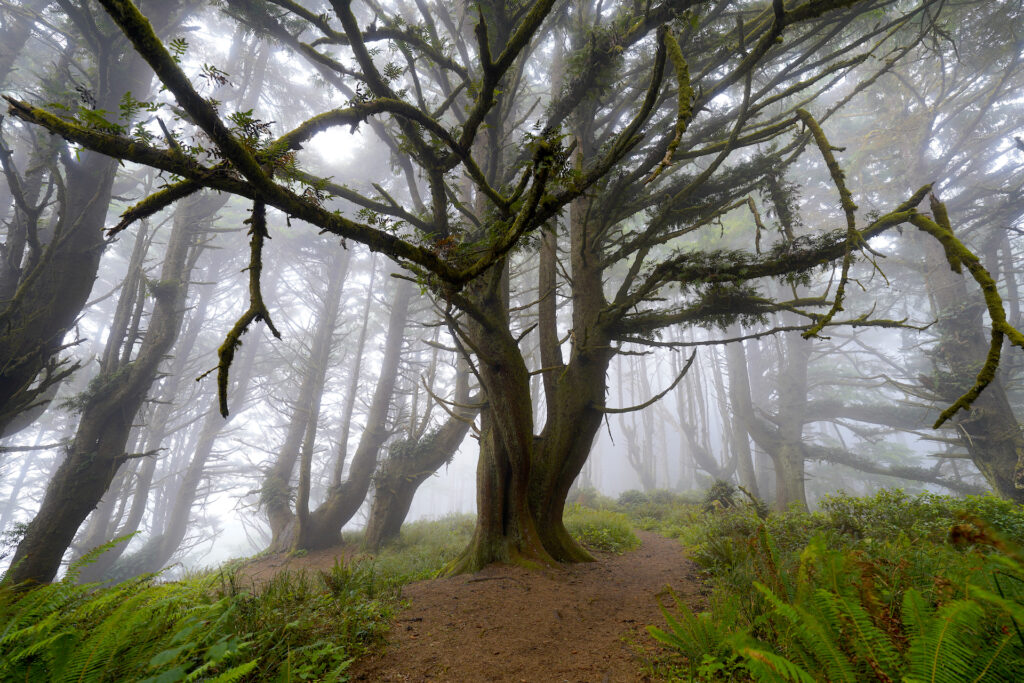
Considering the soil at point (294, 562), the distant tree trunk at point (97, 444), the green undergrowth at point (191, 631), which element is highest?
the distant tree trunk at point (97, 444)

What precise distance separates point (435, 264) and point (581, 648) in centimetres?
296


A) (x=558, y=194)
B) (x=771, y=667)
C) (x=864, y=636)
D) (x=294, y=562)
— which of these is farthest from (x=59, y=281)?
(x=864, y=636)

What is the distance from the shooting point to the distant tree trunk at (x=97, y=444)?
5.43 metres

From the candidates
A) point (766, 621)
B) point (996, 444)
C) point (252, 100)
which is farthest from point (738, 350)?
point (252, 100)

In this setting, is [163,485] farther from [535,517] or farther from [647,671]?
[647,671]

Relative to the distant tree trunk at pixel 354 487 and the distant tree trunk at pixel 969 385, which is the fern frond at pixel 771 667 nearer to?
the distant tree trunk at pixel 969 385

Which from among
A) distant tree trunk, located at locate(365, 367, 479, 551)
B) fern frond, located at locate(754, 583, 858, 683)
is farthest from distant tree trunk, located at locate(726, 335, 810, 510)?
fern frond, located at locate(754, 583, 858, 683)

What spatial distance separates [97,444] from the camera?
6.39 meters

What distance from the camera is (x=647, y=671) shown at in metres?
2.51

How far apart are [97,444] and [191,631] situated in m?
6.77

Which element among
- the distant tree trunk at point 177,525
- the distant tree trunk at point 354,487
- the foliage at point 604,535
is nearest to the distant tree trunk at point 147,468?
the distant tree trunk at point 177,525

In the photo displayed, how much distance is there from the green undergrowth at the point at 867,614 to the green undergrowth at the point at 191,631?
2.06 meters

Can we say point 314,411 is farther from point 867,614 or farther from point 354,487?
point 867,614

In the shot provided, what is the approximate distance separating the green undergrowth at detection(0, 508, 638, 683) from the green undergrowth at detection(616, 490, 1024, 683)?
6.74 feet
